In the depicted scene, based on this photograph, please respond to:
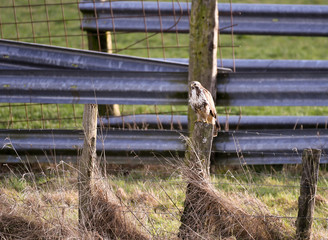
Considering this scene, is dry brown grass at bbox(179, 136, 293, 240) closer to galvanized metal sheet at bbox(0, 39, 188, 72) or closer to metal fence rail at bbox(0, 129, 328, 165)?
metal fence rail at bbox(0, 129, 328, 165)

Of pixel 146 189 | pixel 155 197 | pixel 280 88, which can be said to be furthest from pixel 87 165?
pixel 280 88

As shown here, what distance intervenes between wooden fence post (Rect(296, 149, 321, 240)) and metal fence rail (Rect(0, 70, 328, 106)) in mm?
1183

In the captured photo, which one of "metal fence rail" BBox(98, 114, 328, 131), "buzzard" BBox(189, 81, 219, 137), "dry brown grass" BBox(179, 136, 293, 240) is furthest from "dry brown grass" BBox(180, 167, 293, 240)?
"metal fence rail" BBox(98, 114, 328, 131)

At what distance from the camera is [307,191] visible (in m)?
3.92

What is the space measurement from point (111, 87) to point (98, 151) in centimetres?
80

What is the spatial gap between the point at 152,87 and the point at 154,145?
2.15ft

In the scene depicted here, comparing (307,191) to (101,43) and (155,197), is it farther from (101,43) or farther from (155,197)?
(101,43)

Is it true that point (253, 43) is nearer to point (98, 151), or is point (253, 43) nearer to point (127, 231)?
point (98, 151)

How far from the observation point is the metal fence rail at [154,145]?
5.24 meters

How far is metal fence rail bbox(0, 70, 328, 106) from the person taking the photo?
4914mm

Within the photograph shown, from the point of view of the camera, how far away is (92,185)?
413 centimetres

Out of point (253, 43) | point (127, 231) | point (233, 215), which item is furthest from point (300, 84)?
point (253, 43)

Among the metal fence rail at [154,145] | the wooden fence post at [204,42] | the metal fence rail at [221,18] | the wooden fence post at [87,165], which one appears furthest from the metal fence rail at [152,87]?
the metal fence rail at [221,18]

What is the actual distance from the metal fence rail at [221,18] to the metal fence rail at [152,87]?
112 cm
